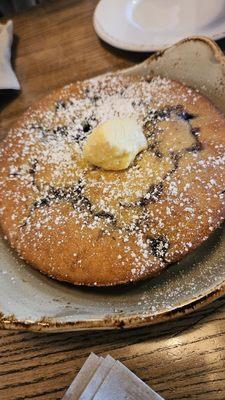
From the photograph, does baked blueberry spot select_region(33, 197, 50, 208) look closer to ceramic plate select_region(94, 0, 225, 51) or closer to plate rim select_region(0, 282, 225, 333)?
plate rim select_region(0, 282, 225, 333)

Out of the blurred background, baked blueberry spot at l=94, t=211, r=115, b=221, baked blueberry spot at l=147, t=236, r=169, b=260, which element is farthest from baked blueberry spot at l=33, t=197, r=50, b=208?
the blurred background

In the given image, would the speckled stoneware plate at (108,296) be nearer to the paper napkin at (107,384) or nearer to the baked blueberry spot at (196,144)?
the paper napkin at (107,384)

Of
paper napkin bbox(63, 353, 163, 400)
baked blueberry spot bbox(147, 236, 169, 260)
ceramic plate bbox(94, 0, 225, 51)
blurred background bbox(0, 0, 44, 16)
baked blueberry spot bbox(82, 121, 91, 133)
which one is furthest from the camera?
blurred background bbox(0, 0, 44, 16)

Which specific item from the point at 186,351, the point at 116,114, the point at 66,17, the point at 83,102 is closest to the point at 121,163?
the point at 116,114

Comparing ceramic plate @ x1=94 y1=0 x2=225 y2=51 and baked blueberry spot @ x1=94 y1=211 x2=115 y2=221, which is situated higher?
→ ceramic plate @ x1=94 y1=0 x2=225 y2=51

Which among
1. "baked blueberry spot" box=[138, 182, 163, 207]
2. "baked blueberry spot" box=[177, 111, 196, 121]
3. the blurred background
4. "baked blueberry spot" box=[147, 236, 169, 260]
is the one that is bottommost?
"baked blueberry spot" box=[147, 236, 169, 260]

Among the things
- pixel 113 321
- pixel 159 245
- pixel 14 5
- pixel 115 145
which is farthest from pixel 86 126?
pixel 14 5

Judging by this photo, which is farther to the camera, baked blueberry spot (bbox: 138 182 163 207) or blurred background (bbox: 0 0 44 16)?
blurred background (bbox: 0 0 44 16)

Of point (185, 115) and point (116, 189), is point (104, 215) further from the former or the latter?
point (185, 115)
